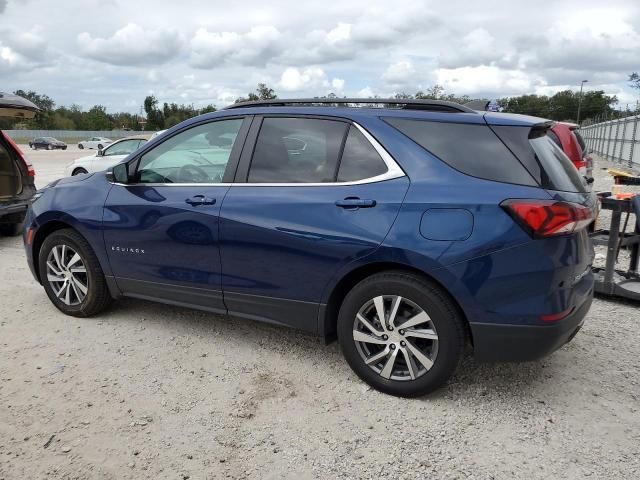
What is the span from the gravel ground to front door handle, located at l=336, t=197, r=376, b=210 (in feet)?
3.77

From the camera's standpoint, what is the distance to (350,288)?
3369 mm

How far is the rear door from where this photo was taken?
3.15m

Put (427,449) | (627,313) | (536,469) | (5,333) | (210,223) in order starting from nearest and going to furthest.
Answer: (536,469) → (427,449) → (210,223) → (5,333) → (627,313)

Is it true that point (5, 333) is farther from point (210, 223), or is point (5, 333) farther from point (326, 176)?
point (326, 176)

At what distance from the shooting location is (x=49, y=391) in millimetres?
3354

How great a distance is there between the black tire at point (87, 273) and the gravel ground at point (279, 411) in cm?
20

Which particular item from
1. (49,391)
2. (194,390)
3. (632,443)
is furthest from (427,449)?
(49,391)

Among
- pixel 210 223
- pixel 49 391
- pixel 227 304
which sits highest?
pixel 210 223

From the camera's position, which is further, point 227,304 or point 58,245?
point 58,245

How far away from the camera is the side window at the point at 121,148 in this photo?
1473 cm

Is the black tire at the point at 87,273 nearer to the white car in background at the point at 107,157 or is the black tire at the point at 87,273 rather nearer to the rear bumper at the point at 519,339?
the rear bumper at the point at 519,339

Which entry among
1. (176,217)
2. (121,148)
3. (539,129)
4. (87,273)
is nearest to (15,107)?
(87,273)

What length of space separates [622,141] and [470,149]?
21673 millimetres

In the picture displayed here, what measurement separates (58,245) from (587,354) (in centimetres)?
419
